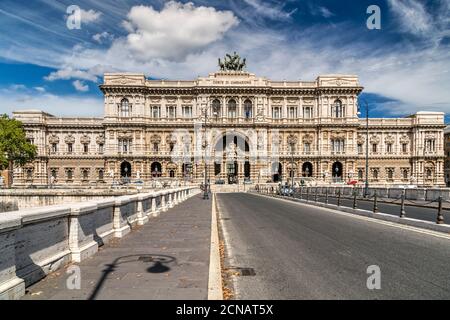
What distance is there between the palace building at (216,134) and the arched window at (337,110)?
21 cm

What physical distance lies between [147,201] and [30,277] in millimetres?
11487

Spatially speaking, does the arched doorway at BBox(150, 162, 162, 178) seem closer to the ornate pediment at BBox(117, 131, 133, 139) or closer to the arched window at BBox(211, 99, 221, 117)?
the ornate pediment at BBox(117, 131, 133, 139)

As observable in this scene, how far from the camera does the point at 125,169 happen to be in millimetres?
75750

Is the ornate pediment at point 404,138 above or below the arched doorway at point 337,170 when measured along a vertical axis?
above

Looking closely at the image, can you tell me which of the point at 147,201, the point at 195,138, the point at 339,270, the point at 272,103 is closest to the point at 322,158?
the point at 272,103

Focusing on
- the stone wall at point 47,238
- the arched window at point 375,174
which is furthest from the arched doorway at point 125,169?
the stone wall at point 47,238

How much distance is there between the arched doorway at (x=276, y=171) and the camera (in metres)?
75.9

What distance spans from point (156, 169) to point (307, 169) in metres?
31.1

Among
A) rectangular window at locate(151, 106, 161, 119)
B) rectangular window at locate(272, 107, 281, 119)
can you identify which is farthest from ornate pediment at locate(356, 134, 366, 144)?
rectangular window at locate(151, 106, 161, 119)

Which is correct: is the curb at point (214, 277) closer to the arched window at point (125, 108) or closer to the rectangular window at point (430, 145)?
the arched window at point (125, 108)

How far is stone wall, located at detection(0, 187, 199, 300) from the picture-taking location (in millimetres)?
5566

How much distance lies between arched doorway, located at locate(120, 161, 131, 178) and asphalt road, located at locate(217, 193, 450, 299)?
6465 cm
